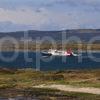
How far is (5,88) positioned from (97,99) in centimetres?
1297

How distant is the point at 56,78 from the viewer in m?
62.9

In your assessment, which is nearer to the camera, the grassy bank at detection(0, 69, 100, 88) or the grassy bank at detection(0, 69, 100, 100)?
the grassy bank at detection(0, 69, 100, 100)

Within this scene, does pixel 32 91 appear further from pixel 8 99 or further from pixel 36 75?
pixel 36 75

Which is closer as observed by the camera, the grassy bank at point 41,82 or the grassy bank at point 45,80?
the grassy bank at point 41,82

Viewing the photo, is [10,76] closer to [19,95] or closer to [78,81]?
[78,81]

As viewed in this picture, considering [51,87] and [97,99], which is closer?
[97,99]

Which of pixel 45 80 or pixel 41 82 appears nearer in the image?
pixel 41 82

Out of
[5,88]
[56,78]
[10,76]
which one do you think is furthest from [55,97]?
[10,76]

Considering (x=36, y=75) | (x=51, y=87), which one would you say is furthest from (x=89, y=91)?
(x=36, y=75)

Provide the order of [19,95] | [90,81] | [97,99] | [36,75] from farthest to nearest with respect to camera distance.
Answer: [36,75] → [90,81] → [19,95] → [97,99]

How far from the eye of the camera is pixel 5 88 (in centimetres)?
5684

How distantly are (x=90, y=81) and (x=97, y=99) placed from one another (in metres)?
12.3

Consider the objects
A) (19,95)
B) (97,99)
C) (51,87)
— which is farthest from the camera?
(51,87)

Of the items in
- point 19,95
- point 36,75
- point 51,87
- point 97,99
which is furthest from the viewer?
point 36,75
